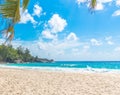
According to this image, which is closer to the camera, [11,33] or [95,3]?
[95,3]

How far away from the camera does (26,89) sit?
931cm

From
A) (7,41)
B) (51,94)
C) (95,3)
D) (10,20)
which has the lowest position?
(51,94)

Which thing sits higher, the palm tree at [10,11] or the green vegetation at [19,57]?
the green vegetation at [19,57]

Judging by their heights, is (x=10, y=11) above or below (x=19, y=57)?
below

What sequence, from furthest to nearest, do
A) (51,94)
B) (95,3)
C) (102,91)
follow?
(102,91), (51,94), (95,3)

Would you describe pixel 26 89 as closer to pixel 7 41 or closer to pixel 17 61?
pixel 7 41

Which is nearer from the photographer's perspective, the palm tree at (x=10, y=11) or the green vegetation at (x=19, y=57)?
the palm tree at (x=10, y=11)

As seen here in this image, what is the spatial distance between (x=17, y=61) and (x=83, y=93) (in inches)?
2978

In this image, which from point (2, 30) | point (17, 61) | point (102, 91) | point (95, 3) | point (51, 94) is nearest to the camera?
point (95, 3)

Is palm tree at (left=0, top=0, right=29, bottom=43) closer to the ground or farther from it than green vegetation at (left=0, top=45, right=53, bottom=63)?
closer to the ground

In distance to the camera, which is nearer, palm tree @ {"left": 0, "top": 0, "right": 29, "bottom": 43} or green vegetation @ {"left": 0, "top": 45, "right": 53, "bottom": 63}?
palm tree @ {"left": 0, "top": 0, "right": 29, "bottom": 43}

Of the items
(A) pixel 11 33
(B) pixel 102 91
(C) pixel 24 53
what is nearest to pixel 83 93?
(B) pixel 102 91

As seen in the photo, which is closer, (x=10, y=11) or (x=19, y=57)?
(x=10, y=11)

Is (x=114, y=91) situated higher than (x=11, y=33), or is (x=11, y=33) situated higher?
(x=11, y=33)
